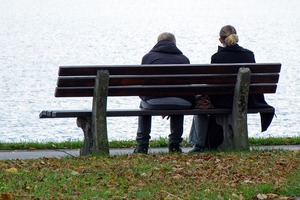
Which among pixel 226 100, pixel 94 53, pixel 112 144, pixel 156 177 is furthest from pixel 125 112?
pixel 94 53

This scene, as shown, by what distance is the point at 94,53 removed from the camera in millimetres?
47375

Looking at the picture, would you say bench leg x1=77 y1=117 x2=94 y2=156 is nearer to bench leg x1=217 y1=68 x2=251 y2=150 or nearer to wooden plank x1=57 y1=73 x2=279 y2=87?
wooden plank x1=57 y1=73 x2=279 y2=87

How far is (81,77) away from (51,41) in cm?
4486

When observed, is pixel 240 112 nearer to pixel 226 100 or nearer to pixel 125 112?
pixel 226 100

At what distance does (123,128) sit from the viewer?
21578 mm

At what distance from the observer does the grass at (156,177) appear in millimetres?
7816

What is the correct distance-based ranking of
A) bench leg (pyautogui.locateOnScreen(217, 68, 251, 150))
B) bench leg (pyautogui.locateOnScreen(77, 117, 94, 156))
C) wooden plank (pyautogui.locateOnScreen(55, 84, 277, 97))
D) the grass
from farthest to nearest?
bench leg (pyautogui.locateOnScreen(217, 68, 251, 150)), bench leg (pyautogui.locateOnScreen(77, 117, 94, 156)), wooden plank (pyautogui.locateOnScreen(55, 84, 277, 97)), the grass

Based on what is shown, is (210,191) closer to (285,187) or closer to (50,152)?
(285,187)

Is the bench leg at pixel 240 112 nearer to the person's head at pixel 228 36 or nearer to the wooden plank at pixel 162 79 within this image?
the wooden plank at pixel 162 79

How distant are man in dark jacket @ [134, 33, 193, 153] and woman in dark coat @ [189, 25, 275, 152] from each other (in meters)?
0.22

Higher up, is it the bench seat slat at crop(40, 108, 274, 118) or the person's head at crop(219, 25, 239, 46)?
the person's head at crop(219, 25, 239, 46)

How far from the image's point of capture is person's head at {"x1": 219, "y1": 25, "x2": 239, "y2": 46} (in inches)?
429

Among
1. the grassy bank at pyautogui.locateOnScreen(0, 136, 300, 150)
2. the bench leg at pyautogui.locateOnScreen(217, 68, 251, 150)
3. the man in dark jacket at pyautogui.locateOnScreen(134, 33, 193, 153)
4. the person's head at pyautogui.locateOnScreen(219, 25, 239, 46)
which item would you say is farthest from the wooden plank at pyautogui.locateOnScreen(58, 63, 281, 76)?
the grassy bank at pyautogui.locateOnScreen(0, 136, 300, 150)

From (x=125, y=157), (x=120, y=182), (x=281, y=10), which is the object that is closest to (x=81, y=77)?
(x=125, y=157)
